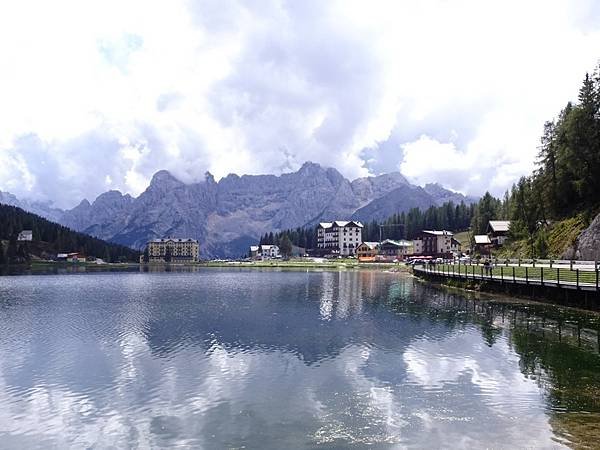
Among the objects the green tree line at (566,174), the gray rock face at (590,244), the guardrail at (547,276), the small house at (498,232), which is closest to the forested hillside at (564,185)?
the green tree line at (566,174)

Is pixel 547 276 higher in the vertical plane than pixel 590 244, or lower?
lower

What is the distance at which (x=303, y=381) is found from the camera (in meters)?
27.2

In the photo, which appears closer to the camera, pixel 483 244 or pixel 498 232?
pixel 498 232

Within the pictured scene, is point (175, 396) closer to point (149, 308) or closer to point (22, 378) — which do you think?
point (22, 378)

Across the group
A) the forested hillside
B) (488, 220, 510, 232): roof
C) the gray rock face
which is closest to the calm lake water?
the gray rock face

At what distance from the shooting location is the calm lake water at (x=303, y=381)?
19469mm

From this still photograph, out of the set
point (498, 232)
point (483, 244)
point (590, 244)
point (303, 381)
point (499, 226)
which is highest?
point (499, 226)

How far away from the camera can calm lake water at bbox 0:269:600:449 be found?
766 inches

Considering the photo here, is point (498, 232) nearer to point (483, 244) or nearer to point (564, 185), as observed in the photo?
point (483, 244)

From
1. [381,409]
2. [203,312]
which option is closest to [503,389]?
[381,409]

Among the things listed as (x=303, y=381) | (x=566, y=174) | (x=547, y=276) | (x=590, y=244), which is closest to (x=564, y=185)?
(x=566, y=174)

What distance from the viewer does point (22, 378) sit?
2848 centimetres

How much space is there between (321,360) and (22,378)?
17.9m

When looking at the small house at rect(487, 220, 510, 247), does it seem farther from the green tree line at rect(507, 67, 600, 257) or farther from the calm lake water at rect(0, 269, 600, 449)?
the calm lake water at rect(0, 269, 600, 449)
